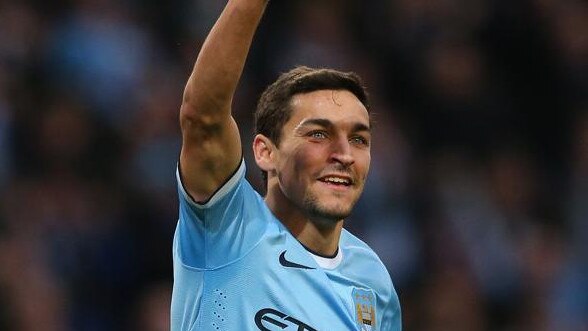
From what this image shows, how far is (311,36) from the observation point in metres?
8.67

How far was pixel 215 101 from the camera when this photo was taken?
134 inches

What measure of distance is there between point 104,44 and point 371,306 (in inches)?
164

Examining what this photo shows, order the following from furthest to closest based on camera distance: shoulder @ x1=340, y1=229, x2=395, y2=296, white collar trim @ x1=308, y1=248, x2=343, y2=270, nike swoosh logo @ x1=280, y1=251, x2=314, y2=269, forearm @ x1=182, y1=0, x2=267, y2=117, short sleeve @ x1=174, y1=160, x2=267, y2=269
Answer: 1. shoulder @ x1=340, y1=229, x2=395, y2=296
2. white collar trim @ x1=308, y1=248, x2=343, y2=270
3. nike swoosh logo @ x1=280, y1=251, x2=314, y2=269
4. short sleeve @ x1=174, y1=160, x2=267, y2=269
5. forearm @ x1=182, y1=0, x2=267, y2=117

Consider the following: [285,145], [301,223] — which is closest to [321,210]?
[301,223]

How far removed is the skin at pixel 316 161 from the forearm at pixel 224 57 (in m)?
0.52

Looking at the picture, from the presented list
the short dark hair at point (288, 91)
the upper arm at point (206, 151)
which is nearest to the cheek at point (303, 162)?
the short dark hair at point (288, 91)

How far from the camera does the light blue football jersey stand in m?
3.60

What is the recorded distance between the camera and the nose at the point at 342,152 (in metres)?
3.85

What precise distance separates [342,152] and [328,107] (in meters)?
0.16

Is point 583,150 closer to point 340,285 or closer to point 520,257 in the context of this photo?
point 520,257

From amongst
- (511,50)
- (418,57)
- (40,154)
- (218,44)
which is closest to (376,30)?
(418,57)

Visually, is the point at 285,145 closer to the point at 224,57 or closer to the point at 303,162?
the point at 303,162

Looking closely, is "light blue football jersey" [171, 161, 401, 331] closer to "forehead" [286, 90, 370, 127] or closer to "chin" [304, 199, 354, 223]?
"chin" [304, 199, 354, 223]

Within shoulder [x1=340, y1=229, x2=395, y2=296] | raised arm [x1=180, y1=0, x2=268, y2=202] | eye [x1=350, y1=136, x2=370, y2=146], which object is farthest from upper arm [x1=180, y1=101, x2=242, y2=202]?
shoulder [x1=340, y1=229, x2=395, y2=296]
